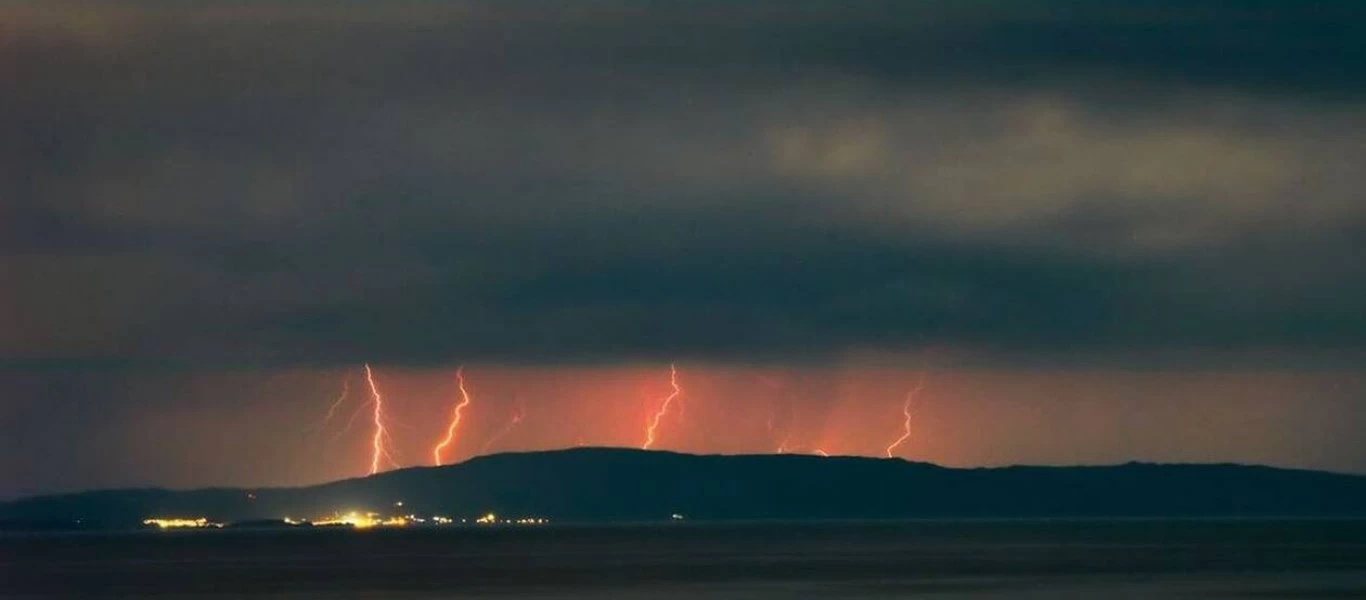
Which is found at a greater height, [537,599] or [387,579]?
[387,579]

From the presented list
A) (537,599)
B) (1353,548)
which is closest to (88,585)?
(537,599)

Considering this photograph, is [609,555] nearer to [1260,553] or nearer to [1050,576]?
[1260,553]

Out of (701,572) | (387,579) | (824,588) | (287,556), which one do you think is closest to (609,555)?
(287,556)

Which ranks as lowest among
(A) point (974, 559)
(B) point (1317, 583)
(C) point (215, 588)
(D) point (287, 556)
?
(B) point (1317, 583)

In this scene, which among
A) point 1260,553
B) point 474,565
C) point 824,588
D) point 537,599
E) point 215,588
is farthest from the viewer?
point 1260,553

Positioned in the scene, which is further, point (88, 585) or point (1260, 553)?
point (1260, 553)

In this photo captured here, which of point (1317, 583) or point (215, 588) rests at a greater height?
point (215, 588)

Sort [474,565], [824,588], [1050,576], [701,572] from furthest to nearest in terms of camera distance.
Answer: [474,565]
[701,572]
[1050,576]
[824,588]

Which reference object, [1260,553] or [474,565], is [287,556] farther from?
[1260,553]

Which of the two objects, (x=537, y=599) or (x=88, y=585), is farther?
(x=88, y=585)
